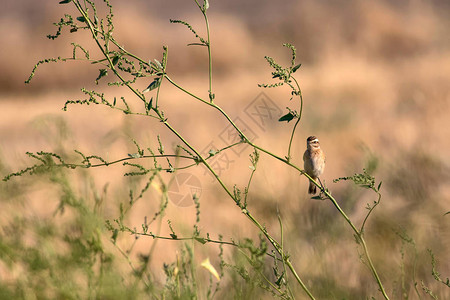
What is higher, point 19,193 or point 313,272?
point 313,272

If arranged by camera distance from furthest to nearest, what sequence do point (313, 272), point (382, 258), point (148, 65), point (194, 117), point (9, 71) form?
point (9, 71) → point (194, 117) → point (382, 258) → point (313, 272) → point (148, 65)

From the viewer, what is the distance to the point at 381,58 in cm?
1064

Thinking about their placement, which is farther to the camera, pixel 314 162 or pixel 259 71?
pixel 259 71

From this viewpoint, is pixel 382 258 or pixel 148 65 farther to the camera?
pixel 382 258

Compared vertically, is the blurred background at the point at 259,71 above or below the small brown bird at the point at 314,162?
above

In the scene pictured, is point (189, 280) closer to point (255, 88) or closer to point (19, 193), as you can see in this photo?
point (19, 193)

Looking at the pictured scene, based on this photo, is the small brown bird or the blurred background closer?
the small brown bird

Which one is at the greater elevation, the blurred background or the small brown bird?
the blurred background

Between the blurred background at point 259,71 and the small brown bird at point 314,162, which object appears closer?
the small brown bird at point 314,162

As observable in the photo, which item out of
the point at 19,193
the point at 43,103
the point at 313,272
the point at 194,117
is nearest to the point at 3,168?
the point at 19,193

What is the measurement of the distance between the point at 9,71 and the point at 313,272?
9.44 meters

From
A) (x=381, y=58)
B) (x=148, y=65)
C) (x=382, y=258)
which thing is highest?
(x=381, y=58)

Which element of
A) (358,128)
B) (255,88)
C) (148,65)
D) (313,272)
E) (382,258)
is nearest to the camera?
(148,65)

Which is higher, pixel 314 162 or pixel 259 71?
pixel 259 71
